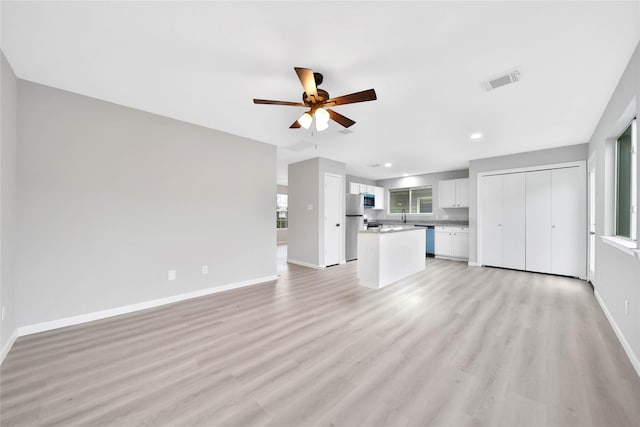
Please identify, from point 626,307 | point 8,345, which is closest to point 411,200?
point 626,307

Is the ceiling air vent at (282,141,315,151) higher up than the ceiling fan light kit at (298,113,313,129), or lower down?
higher up

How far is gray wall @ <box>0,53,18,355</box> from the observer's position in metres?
2.06

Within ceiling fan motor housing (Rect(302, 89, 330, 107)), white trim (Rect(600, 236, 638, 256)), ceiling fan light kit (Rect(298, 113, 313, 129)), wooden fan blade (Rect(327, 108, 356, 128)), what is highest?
ceiling fan motor housing (Rect(302, 89, 330, 107))

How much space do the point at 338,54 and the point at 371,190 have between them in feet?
20.2

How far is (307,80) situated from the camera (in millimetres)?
1998

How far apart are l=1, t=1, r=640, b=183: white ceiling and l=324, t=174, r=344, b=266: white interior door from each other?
2587mm

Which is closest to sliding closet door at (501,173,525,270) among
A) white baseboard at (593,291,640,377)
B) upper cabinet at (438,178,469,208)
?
upper cabinet at (438,178,469,208)

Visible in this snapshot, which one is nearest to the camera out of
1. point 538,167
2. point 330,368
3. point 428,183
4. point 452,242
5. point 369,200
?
point 330,368

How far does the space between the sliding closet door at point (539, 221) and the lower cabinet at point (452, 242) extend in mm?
1436

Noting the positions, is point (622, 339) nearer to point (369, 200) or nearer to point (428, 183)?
point (428, 183)

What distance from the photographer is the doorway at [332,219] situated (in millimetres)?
5668

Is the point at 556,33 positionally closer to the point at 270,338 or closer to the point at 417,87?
the point at 417,87

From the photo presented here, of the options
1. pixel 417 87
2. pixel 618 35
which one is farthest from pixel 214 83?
pixel 618 35

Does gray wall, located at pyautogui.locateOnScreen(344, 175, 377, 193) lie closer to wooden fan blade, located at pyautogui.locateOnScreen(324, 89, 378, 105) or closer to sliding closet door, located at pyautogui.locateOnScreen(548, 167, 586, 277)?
sliding closet door, located at pyautogui.locateOnScreen(548, 167, 586, 277)
